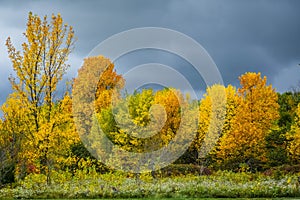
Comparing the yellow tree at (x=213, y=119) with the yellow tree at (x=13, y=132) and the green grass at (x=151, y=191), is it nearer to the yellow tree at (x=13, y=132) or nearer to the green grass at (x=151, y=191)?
the green grass at (x=151, y=191)

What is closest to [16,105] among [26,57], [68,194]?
[26,57]

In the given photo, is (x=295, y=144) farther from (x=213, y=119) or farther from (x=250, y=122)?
(x=213, y=119)

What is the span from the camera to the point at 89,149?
2381 centimetres

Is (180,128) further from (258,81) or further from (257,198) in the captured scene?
(257,198)

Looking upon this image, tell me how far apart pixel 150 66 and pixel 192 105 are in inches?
509

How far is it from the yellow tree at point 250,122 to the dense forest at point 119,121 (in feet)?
0.19

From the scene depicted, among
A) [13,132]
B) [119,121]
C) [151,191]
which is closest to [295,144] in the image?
[119,121]

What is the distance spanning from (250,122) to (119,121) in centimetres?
783

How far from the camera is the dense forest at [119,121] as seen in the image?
46.5 feet

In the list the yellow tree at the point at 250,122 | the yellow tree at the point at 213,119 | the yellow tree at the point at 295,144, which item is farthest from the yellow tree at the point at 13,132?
the yellow tree at the point at 295,144

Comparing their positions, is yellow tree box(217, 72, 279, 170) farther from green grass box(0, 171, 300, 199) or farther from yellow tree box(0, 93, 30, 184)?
yellow tree box(0, 93, 30, 184)

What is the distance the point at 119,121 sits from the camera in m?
22.2

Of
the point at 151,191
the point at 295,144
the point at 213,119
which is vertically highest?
the point at 213,119

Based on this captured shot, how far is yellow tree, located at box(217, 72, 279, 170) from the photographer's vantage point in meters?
24.9
